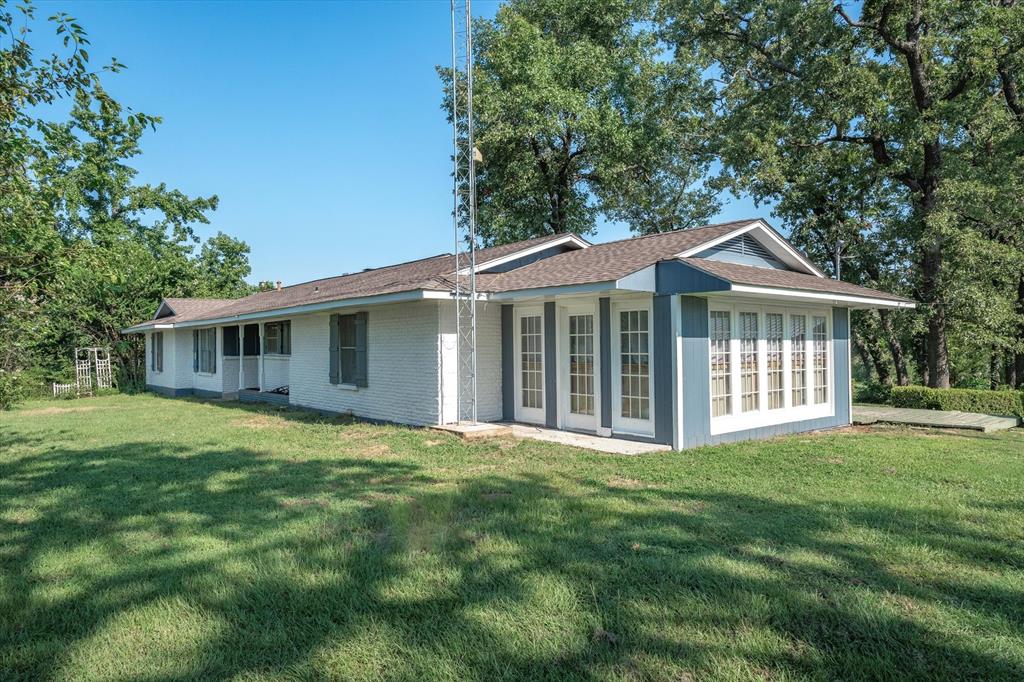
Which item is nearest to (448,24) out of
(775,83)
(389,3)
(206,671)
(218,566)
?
(389,3)

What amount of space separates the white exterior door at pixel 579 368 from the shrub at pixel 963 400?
9.97 metres

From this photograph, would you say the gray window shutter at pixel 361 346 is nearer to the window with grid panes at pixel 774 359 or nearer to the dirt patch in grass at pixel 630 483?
the dirt patch in grass at pixel 630 483

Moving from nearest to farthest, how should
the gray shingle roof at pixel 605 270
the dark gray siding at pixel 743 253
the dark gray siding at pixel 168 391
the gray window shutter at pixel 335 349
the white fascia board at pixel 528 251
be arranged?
the gray shingle roof at pixel 605 270 → the dark gray siding at pixel 743 253 → the white fascia board at pixel 528 251 → the gray window shutter at pixel 335 349 → the dark gray siding at pixel 168 391

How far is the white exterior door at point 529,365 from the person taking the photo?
10930 millimetres

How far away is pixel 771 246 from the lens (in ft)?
38.5

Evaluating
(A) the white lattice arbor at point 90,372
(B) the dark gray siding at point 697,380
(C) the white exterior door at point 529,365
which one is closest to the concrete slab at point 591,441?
(C) the white exterior door at point 529,365

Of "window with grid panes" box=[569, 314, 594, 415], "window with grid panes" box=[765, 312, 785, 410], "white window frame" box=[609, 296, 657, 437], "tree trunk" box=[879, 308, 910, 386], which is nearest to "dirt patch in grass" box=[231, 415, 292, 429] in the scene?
"window with grid panes" box=[569, 314, 594, 415]

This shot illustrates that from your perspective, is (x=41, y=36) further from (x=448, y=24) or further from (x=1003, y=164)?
(x=1003, y=164)

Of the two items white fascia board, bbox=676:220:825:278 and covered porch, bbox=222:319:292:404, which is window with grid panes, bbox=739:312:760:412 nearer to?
white fascia board, bbox=676:220:825:278

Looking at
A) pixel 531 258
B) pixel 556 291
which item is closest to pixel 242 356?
pixel 531 258

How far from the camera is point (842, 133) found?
62.1ft

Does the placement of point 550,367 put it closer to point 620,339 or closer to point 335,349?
point 620,339

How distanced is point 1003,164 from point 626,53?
15131 millimetres

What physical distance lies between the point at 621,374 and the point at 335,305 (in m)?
6.14
